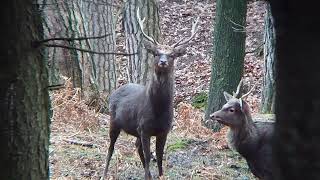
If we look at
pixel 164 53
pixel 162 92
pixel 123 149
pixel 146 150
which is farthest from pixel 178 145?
pixel 164 53

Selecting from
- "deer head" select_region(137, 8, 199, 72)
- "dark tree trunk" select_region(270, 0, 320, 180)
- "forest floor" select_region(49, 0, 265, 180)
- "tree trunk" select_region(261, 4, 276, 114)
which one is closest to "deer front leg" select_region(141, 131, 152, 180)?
"forest floor" select_region(49, 0, 265, 180)

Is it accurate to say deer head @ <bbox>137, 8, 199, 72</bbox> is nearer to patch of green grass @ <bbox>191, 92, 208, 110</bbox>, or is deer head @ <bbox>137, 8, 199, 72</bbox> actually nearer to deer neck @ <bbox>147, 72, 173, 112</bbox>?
deer neck @ <bbox>147, 72, 173, 112</bbox>

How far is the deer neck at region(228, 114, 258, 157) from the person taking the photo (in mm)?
8953

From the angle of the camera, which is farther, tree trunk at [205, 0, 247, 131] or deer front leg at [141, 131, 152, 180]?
tree trunk at [205, 0, 247, 131]

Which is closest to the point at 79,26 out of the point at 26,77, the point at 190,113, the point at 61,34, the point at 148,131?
the point at 61,34

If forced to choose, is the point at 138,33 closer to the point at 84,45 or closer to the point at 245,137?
the point at 84,45

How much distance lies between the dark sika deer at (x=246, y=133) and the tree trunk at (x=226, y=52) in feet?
11.2

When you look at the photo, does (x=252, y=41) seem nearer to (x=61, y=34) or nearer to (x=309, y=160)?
(x=61, y=34)

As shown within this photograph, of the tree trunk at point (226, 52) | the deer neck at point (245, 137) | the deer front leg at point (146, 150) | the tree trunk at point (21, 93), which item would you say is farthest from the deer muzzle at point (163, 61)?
the tree trunk at point (226, 52)

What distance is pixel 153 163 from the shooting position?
33.1 ft

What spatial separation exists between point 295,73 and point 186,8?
26.9 meters

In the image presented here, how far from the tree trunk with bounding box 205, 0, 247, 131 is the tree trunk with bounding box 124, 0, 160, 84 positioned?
2185 millimetres

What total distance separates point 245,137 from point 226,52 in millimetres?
4184

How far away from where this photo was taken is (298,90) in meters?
1.94
